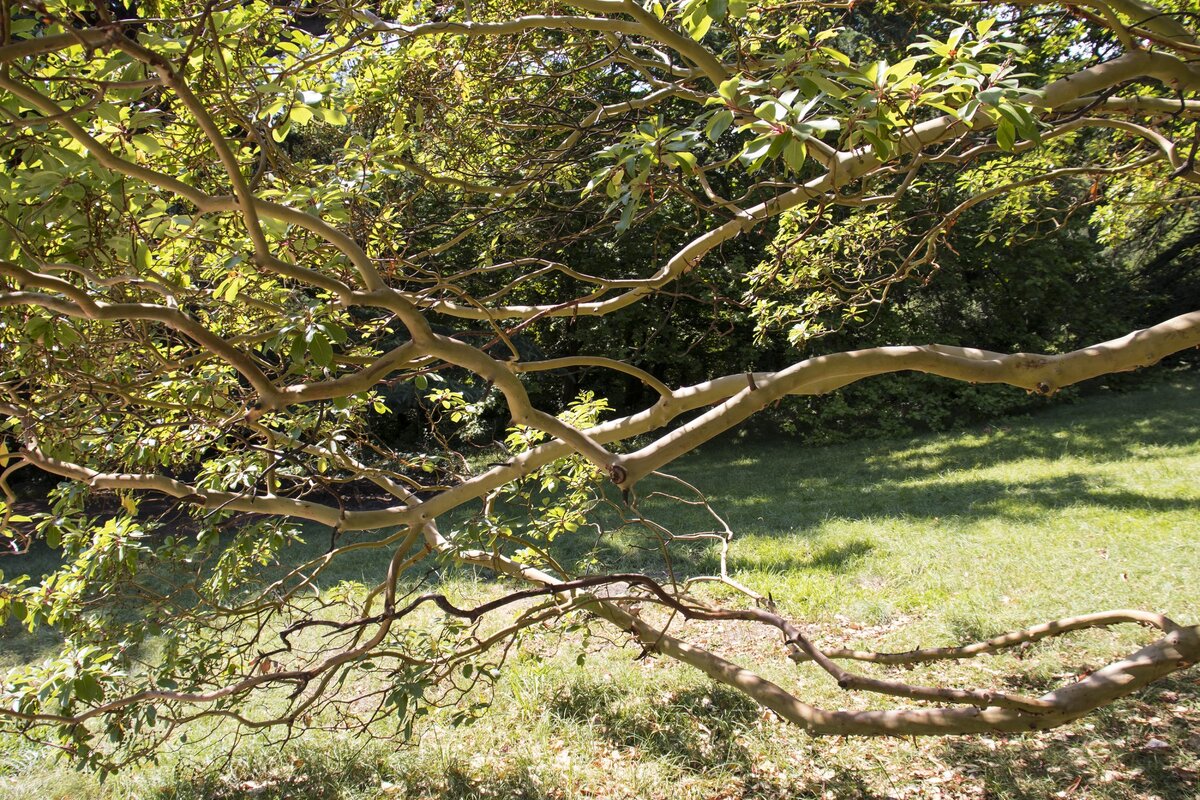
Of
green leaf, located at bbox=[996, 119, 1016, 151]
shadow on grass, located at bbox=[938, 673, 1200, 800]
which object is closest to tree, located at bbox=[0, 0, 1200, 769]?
green leaf, located at bbox=[996, 119, 1016, 151]

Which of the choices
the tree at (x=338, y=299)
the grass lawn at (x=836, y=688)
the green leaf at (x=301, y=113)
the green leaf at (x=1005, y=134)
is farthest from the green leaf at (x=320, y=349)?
the grass lawn at (x=836, y=688)

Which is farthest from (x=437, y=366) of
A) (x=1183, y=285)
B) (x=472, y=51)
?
(x=1183, y=285)

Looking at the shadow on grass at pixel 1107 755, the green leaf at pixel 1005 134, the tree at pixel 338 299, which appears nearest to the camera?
the green leaf at pixel 1005 134

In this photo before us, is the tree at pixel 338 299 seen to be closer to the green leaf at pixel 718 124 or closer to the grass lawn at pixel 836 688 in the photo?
the green leaf at pixel 718 124

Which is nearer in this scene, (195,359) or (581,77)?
(195,359)

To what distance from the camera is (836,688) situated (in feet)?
15.1

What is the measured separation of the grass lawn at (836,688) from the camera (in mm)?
3832

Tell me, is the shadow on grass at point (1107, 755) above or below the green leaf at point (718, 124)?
below

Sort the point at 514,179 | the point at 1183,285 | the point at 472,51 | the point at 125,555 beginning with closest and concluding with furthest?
the point at 125,555, the point at 472,51, the point at 514,179, the point at 1183,285

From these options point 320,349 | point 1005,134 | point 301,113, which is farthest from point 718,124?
point 301,113

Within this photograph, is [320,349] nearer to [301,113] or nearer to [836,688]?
[301,113]

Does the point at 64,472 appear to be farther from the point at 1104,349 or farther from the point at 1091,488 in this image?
the point at 1091,488

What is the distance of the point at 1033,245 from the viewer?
42.3ft

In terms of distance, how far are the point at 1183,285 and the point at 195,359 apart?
644 inches
